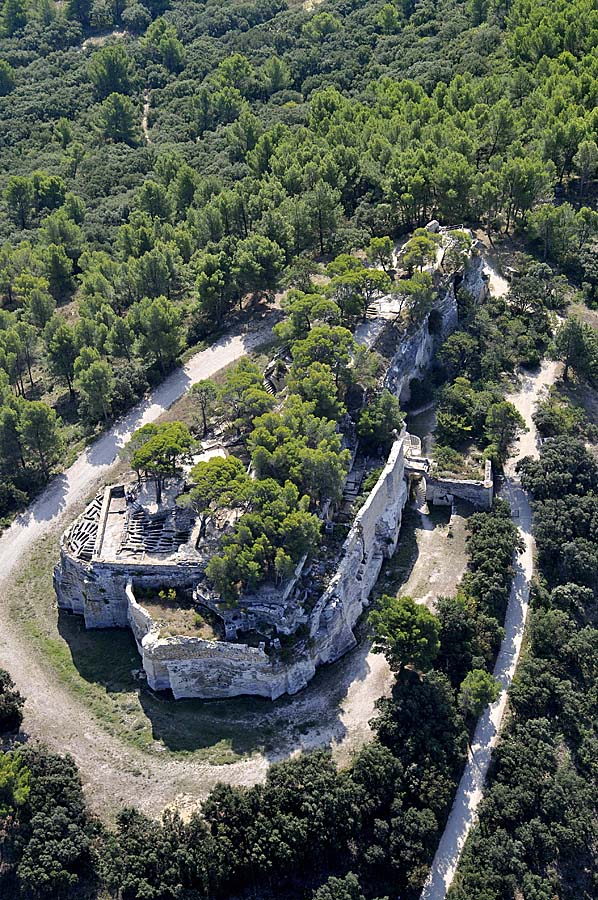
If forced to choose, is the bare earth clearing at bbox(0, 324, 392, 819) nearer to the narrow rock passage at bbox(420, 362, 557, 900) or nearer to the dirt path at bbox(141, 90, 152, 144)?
the narrow rock passage at bbox(420, 362, 557, 900)

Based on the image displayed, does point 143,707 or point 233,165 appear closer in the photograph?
point 143,707

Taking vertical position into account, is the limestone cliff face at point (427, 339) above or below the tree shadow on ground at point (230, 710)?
above

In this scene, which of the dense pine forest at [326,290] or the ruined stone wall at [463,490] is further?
the ruined stone wall at [463,490]

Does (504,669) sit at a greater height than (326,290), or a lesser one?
lesser

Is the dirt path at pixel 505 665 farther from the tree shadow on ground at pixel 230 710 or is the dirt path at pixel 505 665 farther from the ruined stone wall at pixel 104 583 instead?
the ruined stone wall at pixel 104 583

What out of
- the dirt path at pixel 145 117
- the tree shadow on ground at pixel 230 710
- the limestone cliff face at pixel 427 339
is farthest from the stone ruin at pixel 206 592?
the dirt path at pixel 145 117

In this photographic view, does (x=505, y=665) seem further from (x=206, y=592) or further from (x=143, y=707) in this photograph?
(x=143, y=707)

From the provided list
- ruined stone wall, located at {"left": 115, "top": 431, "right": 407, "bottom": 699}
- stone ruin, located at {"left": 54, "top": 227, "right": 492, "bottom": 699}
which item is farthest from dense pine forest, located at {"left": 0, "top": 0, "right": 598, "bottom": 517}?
ruined stone wall, located at {"left": 115, "top": 431, "right": 407, "bottom": 699}

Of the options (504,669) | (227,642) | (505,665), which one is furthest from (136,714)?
(505,665)
